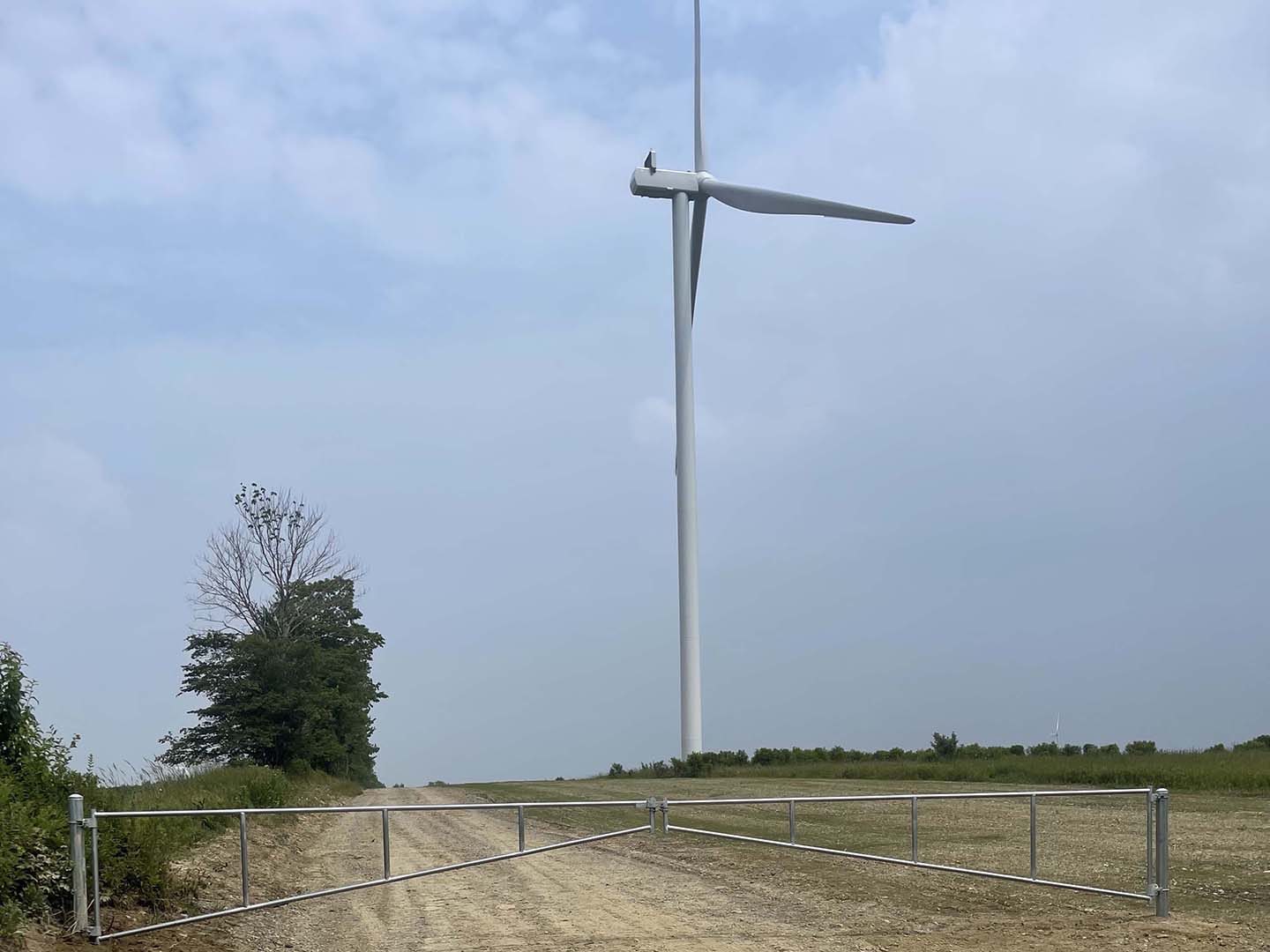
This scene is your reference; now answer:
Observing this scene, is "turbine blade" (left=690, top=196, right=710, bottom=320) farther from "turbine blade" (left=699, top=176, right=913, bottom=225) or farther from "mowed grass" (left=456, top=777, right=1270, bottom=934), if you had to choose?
"mowed grass" (left=456, top=777, right=1270, bottom=934)

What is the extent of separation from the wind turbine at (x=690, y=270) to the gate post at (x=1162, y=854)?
84.9 feet

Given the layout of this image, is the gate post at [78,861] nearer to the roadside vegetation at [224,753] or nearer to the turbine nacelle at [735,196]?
the roadside vegetation at [224,753]

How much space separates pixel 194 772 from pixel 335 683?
72.2ft

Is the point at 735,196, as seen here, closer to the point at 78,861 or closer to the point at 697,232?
the point at 697,232

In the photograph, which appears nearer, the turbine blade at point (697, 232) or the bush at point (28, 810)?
the bush at point (28, 810)

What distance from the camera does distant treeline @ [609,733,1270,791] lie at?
37688mm

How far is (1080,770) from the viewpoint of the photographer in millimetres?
40312

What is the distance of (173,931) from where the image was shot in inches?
555

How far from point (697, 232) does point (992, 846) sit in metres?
29.3

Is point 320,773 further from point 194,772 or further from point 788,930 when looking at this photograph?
point 788,930

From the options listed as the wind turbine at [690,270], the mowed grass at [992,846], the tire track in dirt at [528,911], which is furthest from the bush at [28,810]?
the wind turbine at [690,270]

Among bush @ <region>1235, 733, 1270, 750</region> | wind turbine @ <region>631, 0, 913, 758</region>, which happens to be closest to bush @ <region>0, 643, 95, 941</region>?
wind turbine @ <region>631, 0, 913, 758</region>

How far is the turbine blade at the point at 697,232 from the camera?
151 ft

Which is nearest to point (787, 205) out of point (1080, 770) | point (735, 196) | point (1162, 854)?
point (735, 196)
